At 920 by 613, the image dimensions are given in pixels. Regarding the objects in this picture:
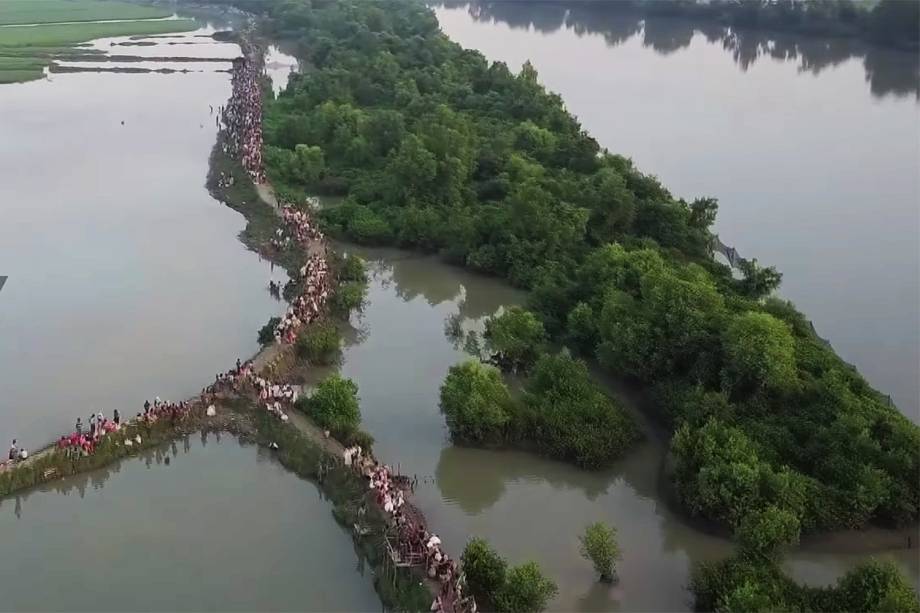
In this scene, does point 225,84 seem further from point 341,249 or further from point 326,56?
point 341,249

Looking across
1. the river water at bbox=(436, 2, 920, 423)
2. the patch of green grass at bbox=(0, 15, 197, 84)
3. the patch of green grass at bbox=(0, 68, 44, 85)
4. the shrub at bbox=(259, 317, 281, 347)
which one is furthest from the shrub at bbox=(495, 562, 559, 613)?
the patch of green grass at bbox=(0, 15, 197, 84)

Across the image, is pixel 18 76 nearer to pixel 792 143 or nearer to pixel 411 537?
pixel 792 143

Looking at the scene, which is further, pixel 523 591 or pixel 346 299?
pixel 346 299

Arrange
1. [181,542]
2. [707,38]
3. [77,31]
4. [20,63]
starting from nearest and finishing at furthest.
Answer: [181,542], [20,63], [77,31], [707,38]

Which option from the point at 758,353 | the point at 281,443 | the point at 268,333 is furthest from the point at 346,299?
the point at 758,353

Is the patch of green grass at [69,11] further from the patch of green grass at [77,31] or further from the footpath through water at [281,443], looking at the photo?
the footpath through water at [281,443]

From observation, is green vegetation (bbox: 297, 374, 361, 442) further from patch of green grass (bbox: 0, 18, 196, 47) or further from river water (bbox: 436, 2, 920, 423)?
patch of green grass (bbox: 0, 18, 196, 47)
